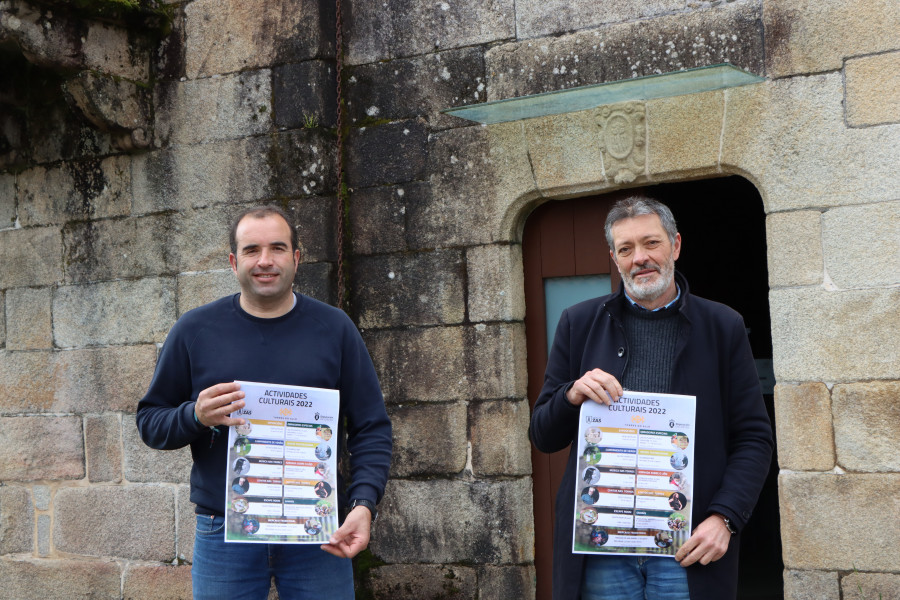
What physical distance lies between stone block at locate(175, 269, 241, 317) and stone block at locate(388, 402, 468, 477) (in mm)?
1063

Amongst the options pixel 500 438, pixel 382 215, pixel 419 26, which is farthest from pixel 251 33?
pixel 500 438

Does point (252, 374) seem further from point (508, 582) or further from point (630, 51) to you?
point (630, 51)

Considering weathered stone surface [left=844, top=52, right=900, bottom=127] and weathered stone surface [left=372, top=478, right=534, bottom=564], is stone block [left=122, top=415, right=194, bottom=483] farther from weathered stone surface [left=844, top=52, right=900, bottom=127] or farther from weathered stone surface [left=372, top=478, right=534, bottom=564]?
weathered stone surface [left=844, top=52, right=900, bottom=127]

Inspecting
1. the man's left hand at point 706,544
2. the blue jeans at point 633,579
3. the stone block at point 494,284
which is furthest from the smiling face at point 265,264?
the stone block at point 494,284

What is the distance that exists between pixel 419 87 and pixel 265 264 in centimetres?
230

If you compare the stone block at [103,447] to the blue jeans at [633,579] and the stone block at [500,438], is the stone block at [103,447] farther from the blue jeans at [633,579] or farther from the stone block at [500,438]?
the blue jeans at [633,579]

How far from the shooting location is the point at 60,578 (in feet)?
18.9

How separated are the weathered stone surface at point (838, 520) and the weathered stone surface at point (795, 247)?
0.80 meters

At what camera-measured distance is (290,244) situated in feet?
10.2

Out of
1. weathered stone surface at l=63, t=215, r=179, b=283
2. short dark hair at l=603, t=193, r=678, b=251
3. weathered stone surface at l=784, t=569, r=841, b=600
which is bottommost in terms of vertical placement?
weathered stone surface at l=784, t=569, r=841, b=600

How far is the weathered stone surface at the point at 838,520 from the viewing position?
4.07 meters

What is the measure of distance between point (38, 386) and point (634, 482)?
422 cm

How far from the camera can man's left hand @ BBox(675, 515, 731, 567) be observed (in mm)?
2625

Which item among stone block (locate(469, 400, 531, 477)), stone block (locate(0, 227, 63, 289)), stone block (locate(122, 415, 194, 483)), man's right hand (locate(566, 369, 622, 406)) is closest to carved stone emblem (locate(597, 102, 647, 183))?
stone block (locate(469, 400, 531, 477))
